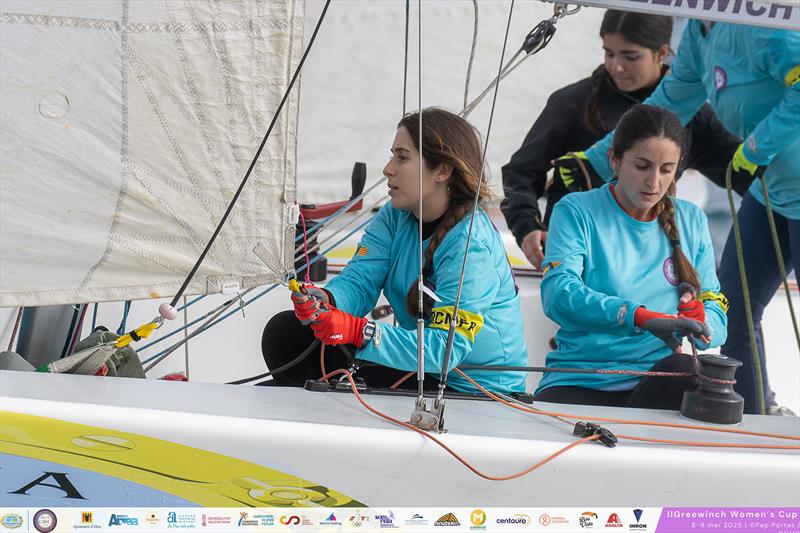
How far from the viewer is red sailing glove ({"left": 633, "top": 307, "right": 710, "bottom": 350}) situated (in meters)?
1.74

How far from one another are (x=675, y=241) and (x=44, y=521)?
1.30 m

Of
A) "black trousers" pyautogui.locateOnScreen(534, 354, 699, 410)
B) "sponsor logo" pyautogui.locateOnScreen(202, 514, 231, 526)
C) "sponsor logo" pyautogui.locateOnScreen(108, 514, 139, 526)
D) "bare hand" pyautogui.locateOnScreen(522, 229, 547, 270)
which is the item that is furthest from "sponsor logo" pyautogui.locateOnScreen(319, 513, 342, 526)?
"bare hand" pyautogui.locateOnScreen(522, 229, 547, 270)

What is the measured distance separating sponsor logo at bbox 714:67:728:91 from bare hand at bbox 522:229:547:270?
1.73 ft

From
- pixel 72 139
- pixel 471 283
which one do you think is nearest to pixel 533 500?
pixel 471 283

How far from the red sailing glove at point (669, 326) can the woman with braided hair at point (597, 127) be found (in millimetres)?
678

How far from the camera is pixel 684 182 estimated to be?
518 centimetres

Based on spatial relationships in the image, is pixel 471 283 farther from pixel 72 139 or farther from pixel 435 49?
pixel 435 49

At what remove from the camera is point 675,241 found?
2031 millimetres

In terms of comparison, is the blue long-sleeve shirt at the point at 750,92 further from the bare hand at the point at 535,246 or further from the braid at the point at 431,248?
the braid at the point at 431,248

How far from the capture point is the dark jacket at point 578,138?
8.66ft

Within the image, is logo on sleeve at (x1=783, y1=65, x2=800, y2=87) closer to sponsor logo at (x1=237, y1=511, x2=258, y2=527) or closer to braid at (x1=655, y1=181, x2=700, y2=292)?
braid at (x1=655, y1=181, x2=700, y2=292)

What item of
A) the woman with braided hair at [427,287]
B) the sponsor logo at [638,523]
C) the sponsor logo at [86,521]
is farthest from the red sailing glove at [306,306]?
the sponsor logo at [638,523]

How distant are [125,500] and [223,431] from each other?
15cm

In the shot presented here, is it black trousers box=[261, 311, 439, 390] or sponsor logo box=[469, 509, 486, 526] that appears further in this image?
black trousers box=[261, 311, 439, 390]
